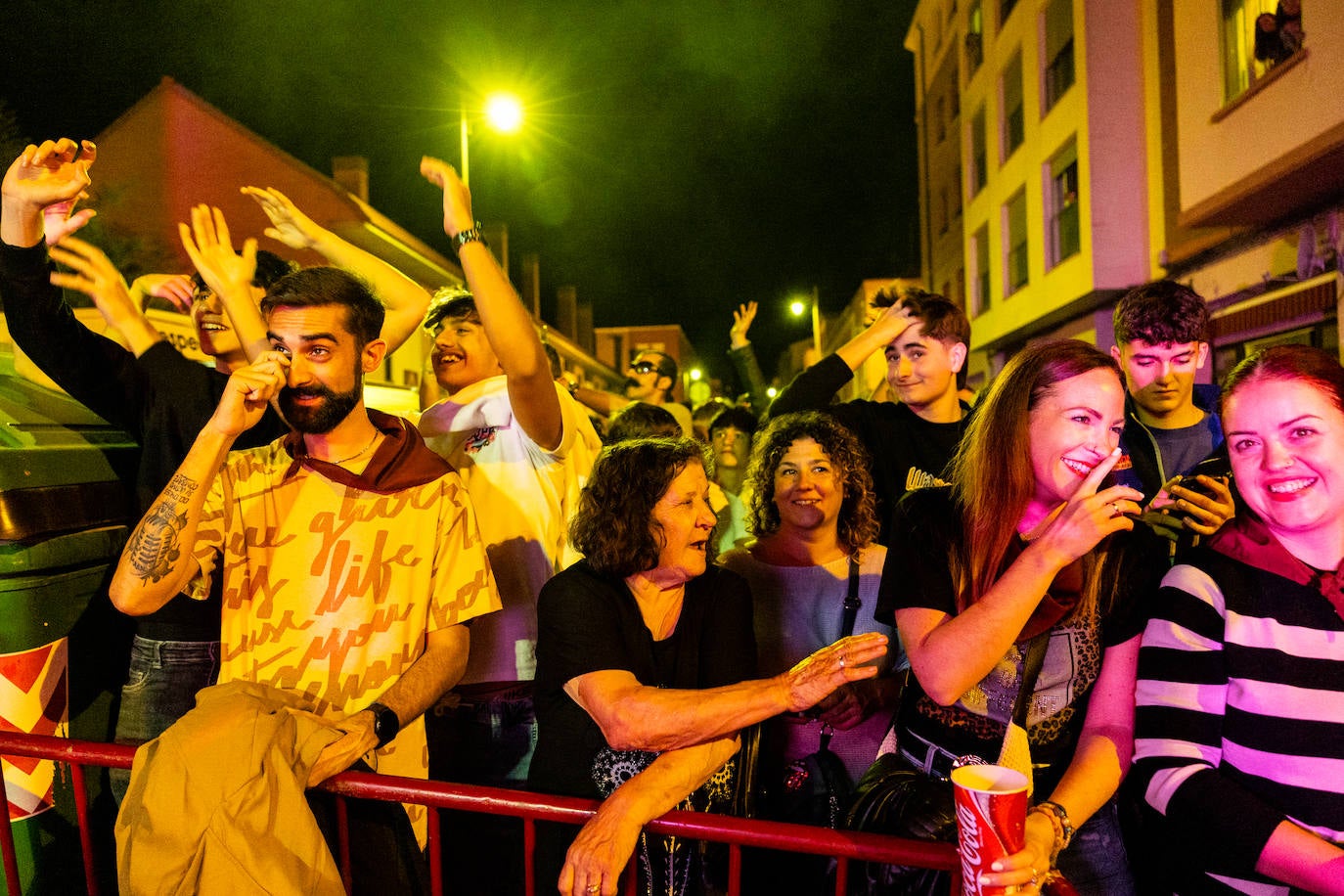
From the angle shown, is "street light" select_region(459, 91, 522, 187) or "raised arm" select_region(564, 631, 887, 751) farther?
"street light" select_region(459, 91, 522, 187)

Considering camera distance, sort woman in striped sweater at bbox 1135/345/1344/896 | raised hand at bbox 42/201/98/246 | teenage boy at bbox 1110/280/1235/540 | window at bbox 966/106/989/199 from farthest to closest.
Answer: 1. window at bbox 966/106/989/199
2. teenage boy at bbox 1110/280/1235/540
3. raised hand at bbox 42/201/98/246
4. woman in striped sweater at bbox 1135/345/1344/896

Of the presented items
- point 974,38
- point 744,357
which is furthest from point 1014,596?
point 974,38

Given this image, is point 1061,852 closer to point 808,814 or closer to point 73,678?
point 808,814

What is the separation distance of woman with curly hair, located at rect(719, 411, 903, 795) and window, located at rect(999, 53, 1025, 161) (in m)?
16.4

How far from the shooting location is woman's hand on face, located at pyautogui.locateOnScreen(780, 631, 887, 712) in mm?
1888

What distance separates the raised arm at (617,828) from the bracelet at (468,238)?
5.68ft

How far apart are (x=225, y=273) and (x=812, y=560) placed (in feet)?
7.52

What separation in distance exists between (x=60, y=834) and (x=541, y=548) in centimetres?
175

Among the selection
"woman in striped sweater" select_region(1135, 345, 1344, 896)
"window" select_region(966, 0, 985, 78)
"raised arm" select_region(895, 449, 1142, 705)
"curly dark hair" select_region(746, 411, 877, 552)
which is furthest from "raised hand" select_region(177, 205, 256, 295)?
"window" select_region(966, 0, 985, 78)

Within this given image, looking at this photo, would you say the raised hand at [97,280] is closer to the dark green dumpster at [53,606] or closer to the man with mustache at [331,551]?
the dark green dumpster at [53,606]

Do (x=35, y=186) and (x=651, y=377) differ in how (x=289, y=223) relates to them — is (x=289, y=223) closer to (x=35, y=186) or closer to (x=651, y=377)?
(x=35, y=186)

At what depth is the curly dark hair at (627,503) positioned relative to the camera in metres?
2.40

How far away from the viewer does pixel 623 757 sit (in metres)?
2.15

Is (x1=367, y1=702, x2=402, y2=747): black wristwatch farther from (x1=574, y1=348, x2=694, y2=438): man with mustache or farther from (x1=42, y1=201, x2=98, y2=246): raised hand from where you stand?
(x1=574, y1=348, x2=694, y2=438): man with mustache
